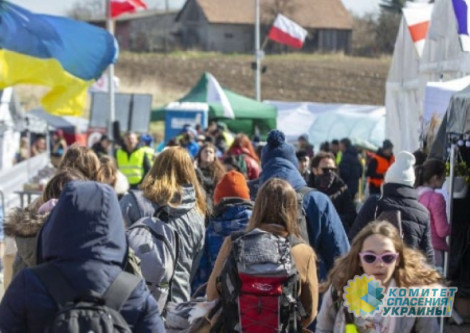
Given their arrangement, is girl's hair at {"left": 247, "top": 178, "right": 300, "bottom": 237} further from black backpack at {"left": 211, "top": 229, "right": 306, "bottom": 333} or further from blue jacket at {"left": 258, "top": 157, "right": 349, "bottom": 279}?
blue jacket at {"left": 258, "top": 157, "right": 349, "bottom": 279}

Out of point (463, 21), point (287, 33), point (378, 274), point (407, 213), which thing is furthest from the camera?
point (287, 33)

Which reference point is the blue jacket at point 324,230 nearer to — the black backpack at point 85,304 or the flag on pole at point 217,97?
the black backpack at point 85,304

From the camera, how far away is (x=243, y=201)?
6.71 m

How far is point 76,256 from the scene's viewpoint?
155 inches

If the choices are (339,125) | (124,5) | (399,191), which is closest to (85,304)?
(399,191)

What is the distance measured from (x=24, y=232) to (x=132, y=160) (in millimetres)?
10256

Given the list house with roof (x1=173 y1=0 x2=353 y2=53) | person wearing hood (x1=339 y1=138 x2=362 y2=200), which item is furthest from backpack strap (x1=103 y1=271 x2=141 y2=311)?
house with roof (x1=173 y1=0 x2=353 y2=53)

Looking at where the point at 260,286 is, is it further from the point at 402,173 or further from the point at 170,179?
the point at 402,173

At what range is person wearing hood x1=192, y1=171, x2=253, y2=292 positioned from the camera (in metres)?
6.65

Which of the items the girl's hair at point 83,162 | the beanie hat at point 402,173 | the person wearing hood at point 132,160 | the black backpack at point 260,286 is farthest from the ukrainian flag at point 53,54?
the black backpack at point 260,286

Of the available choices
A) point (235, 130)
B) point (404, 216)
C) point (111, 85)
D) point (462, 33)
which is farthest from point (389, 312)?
point (235, 130)

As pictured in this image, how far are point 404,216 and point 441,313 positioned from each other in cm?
257

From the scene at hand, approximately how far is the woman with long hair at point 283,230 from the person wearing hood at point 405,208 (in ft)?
6.61

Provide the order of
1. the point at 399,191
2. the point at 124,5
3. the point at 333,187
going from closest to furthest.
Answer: the point at 399,191 → the point at 333,187 → the point at 124,5
